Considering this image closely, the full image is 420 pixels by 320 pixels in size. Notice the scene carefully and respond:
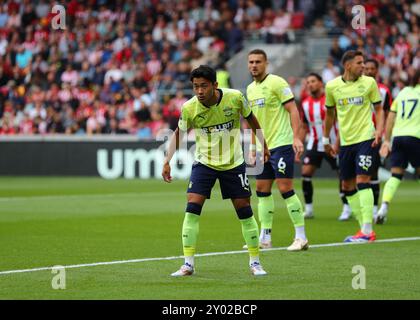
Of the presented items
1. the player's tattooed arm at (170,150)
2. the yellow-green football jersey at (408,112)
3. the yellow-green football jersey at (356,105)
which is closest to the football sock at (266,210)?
the yellow-green football jersey at (356,105)

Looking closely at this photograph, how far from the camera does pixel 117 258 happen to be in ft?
38.6

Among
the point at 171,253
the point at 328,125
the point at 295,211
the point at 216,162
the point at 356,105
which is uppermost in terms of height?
the point at 356,105

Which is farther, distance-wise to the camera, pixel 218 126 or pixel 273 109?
pixel 273 109

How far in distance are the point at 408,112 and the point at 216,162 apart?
638 cm

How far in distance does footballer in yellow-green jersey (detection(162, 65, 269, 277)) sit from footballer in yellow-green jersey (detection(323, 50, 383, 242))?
3.46 metres

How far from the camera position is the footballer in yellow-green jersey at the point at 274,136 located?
12828 mm

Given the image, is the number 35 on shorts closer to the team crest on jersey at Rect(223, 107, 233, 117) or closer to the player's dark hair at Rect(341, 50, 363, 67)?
the player's dark hair at Rect(341, 50, 363, 67)

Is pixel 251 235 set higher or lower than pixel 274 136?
lower

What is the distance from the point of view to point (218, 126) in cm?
1048

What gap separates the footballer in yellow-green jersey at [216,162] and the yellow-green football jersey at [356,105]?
354cm

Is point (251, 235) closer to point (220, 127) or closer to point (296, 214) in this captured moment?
point (220, 127)

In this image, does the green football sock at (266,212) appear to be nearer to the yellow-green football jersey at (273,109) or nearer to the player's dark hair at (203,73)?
the yellow-green football jersey at (273,109)

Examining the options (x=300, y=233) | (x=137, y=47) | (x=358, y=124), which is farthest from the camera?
(x=137, y=47)

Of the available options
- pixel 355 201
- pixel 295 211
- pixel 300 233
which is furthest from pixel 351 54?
pixel 300 233
